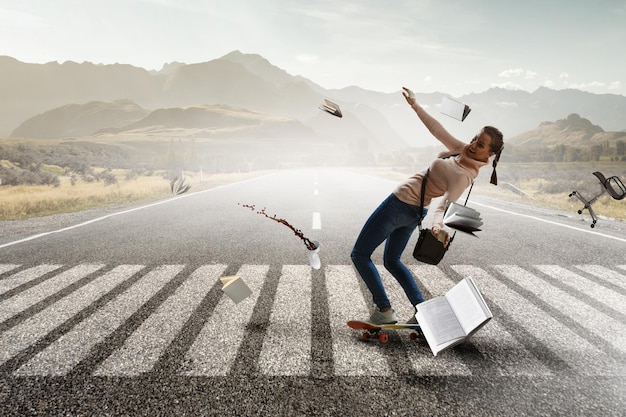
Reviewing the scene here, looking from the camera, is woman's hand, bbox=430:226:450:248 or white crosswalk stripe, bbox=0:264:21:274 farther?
white crosswalk stripe, bbox=0:264:21:274

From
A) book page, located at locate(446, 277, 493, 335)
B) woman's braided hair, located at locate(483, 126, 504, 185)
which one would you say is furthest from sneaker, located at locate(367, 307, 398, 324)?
woman's braided hair, located at locate(483, 126, 504, 185)

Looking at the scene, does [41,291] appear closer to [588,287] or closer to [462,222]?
[462,222]

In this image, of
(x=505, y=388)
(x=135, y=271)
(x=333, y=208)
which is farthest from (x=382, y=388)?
(x=333, y=208)

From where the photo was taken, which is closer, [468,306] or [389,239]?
[468,306]

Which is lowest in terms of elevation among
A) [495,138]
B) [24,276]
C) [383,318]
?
[24,276]

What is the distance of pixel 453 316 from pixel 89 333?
10.4ft

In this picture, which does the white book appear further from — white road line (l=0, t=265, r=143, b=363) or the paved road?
white road line (l=0, t=265, r=143, b=363)

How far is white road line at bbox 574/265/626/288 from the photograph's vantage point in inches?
190

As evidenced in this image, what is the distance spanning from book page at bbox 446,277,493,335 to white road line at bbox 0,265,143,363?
356 cm

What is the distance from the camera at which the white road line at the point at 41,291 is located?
3717 mm

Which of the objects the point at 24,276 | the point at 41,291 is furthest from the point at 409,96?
the point at 24,276

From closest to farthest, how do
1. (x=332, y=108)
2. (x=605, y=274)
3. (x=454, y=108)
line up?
(x=454, y=108)
(x=332, y=108)
(x=605, y=274)

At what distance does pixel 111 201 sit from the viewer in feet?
45.4

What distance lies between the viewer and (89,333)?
3.21m
